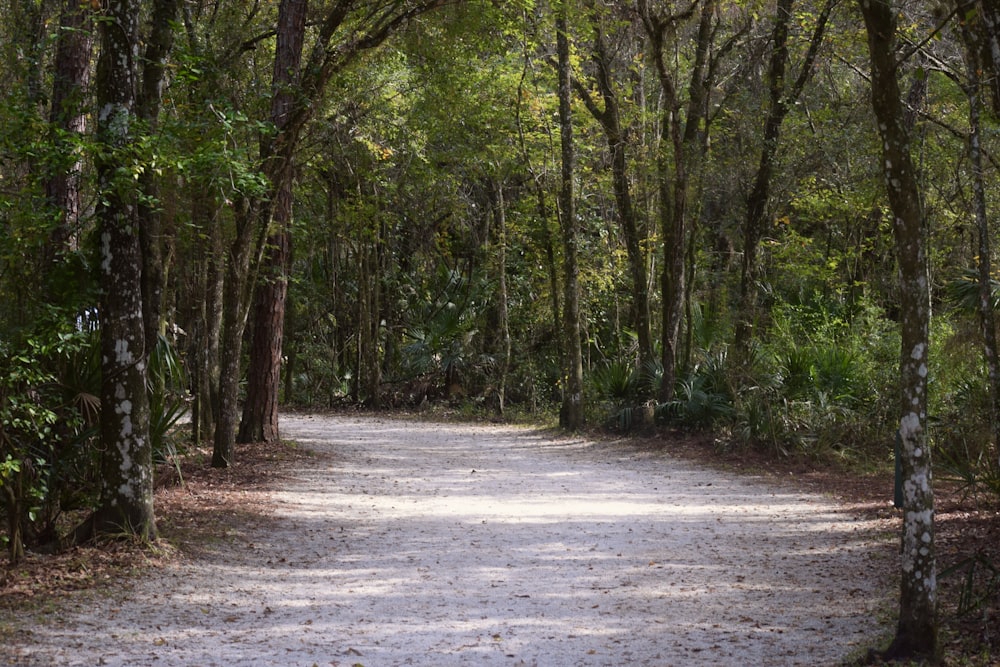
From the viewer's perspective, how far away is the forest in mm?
8352

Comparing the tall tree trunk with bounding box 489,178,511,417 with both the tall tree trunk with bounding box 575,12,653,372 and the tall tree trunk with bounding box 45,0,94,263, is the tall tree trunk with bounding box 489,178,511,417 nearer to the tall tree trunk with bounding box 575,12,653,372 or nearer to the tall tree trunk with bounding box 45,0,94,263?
the tall tree trunk with bounding box 575,12,653,372

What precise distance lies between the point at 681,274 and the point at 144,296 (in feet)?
38.1

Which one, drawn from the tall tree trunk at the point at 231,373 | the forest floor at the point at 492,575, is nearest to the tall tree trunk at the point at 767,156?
the forest floor at the point at 492,575

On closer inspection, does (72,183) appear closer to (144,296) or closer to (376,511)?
(144,296)

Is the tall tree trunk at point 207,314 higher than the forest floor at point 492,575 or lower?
higher

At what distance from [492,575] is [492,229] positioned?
2244cm

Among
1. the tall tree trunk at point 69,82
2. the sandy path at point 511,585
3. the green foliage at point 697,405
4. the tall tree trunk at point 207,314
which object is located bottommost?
the sandy path at point 511,585

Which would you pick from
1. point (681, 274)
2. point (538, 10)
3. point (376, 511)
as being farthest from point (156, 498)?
point (538, 10)

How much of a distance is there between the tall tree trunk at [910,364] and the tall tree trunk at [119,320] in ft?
19.3

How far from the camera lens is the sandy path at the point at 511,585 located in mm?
6414

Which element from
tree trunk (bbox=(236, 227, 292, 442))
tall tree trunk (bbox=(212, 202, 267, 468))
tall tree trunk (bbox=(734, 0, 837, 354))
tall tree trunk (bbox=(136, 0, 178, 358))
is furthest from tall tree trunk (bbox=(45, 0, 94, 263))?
tall tree trunk (bbox=(734, 0, 837, 354))

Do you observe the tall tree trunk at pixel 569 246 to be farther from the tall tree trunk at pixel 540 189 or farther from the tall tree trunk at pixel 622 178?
the tall tree trunk at pixel 540 189

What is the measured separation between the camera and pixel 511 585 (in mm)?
8281

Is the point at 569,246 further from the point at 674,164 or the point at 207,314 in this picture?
the point at 207,314
